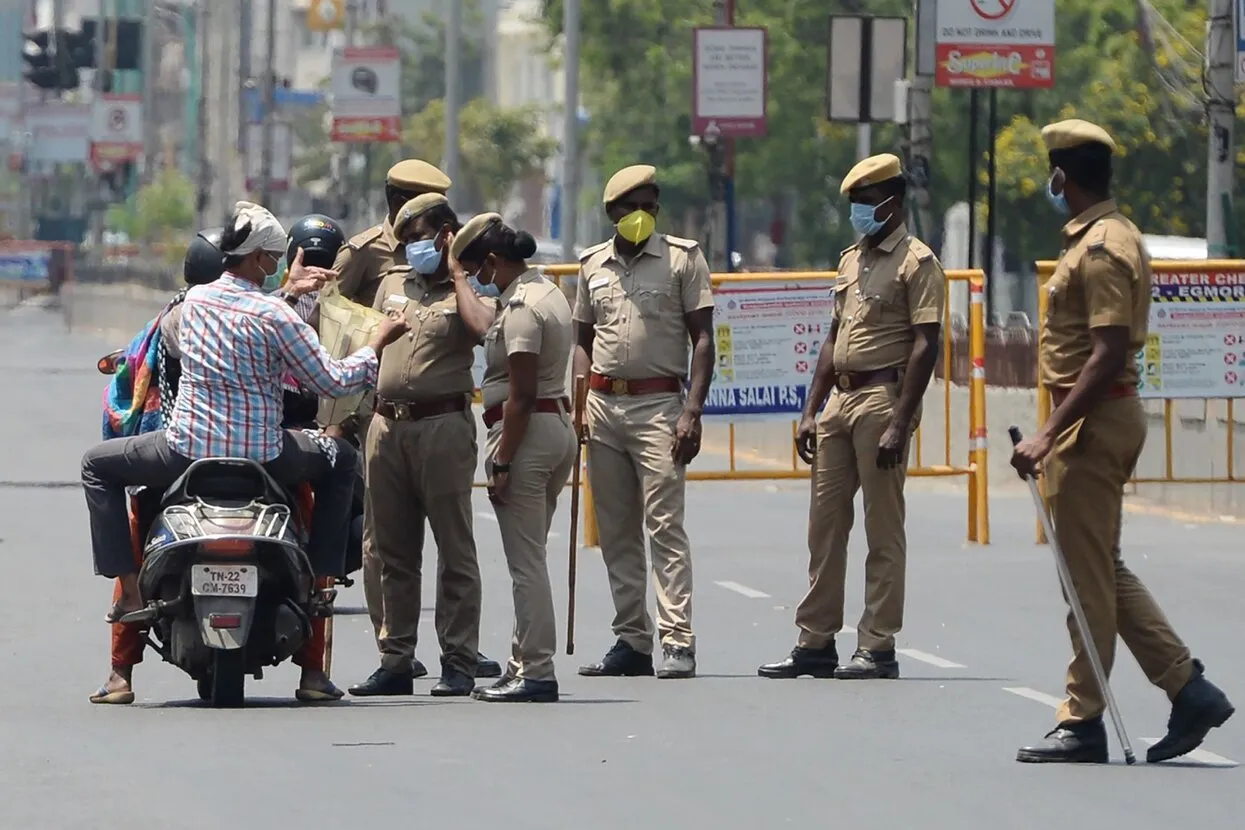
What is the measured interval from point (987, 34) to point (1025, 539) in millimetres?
5696

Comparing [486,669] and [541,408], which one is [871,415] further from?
[486,669]

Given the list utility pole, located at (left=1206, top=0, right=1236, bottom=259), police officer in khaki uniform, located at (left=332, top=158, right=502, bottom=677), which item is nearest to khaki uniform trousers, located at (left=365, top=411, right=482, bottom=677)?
police officer in khaki uniform, located at (left=332, top=158, right=502, bottom=677)

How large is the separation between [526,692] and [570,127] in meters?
28.9

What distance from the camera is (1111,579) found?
8.88 m

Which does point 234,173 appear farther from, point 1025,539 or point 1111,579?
point 1111,579

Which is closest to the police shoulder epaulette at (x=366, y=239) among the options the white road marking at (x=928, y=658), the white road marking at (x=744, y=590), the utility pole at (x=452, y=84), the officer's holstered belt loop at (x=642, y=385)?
the officer's holstered belt loop at (x=642, y=385)

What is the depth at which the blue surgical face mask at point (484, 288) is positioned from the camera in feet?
35.2

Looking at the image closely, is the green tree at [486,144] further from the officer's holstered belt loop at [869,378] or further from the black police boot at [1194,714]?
the black police boot at [1194,714]

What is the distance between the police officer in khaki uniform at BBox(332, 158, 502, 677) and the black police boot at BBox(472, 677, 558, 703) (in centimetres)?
84

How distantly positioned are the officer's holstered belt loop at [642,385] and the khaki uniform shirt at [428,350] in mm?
1012

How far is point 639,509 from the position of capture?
1171 centimetres

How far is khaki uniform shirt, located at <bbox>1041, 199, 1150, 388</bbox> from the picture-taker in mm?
8703

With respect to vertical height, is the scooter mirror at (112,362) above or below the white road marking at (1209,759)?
above

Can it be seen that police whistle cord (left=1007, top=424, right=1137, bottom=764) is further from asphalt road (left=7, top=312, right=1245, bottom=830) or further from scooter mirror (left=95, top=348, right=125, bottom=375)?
scooter mirror (left=95, top=348, right=125, bottom=375)
